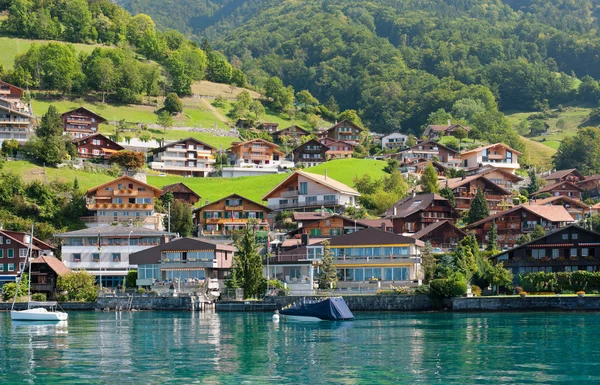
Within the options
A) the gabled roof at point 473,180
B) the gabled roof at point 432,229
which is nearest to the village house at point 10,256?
the gabled roof at point 432,229

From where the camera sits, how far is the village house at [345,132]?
166625 millimetres

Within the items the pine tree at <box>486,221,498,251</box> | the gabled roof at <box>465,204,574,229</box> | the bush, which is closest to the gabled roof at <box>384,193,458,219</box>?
the gabled roof at <box>465,204,574,229</box>

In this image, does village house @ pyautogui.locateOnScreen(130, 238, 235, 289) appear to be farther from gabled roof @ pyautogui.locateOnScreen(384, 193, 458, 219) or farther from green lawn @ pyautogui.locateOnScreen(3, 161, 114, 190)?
green lawn @ pyautogui.locateOnScreen(3, 161, 114, 190)

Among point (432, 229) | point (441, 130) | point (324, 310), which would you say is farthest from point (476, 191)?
point (324, 310)

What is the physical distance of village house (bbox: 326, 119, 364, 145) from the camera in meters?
167

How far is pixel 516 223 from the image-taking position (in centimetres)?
10100

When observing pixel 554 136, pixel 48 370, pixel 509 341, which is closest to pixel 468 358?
pixel 509 341

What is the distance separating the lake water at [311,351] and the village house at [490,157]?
267 feet

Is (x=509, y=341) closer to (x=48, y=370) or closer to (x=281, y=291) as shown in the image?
(x=48, y=370)

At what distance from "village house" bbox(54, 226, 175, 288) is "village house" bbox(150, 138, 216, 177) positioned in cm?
4528

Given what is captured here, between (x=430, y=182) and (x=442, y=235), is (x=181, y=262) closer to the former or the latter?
(x=442, y=235)

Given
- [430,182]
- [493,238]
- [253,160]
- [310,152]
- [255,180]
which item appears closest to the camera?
[493,238]

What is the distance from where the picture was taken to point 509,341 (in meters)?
47.2

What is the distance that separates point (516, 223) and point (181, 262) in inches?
1485
